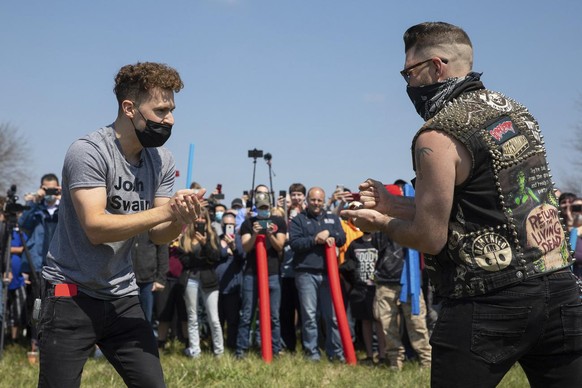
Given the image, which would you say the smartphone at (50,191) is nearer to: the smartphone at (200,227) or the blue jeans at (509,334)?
the smartphone at (200,227)

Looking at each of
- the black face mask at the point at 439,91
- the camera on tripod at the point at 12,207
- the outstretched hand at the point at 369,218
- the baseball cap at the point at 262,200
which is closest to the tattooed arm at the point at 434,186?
the outstretched hand at the point at 369,218

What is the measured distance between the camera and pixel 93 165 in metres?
3.89

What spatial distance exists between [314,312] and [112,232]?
21.9 feet

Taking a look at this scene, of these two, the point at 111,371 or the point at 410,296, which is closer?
the point at 111,371

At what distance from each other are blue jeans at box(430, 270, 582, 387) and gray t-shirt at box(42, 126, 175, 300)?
1.78 meters

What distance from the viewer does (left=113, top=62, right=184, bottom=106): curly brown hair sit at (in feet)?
13.5

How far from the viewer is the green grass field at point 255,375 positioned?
735 cm

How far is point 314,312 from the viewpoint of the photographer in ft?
33.3

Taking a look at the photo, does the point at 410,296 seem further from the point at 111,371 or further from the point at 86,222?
the point at 86,222

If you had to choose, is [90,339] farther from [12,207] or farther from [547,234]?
[12,207]

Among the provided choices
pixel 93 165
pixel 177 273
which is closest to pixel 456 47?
pixel 93 165

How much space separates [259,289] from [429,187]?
709cm

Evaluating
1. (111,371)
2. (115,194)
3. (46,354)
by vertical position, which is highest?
(115,194)

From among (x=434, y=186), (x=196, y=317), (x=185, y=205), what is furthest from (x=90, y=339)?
(x=196, y=317)
